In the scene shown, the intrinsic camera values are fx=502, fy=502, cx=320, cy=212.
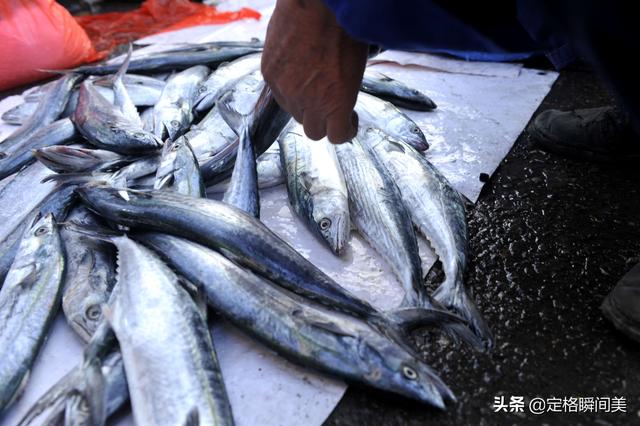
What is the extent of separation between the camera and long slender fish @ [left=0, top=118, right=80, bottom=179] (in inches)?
121

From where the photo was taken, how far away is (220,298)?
1.88 metres

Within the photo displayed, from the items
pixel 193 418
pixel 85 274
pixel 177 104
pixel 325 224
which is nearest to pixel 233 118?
pixel 177 104

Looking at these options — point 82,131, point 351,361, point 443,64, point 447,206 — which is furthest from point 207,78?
point 351,361

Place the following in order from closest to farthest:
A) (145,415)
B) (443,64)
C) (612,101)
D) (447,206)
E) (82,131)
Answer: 1. (145,415)
2. (447,206)
3. (82,131)
4. (612,101)
5. (443,64)

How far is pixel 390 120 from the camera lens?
10.3 ft

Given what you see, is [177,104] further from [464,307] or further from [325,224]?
[464,307]

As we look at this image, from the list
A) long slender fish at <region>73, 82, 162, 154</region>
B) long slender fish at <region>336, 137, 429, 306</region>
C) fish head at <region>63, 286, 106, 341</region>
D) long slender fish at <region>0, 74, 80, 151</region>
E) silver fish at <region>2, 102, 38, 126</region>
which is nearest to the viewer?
fish head at <region>63, 286, 106, 341</region>

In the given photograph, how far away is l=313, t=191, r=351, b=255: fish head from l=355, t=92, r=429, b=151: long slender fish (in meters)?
0.78

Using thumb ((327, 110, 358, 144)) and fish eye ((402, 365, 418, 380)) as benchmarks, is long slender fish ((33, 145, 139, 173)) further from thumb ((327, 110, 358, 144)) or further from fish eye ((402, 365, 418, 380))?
fish eye ((402, 365, 418, 380))

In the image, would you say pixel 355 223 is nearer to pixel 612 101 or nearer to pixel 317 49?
pixel 317 49

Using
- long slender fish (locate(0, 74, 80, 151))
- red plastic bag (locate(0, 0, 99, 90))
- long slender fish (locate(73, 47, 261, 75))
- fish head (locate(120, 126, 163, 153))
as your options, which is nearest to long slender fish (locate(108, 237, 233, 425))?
fish head (locate(120, 126, 163, 153))

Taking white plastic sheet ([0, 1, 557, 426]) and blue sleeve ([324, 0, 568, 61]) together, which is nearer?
blue sleeve ([324, 0, 568, 61])

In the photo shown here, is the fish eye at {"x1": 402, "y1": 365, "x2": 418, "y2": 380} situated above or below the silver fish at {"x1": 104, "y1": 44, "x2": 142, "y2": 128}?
below

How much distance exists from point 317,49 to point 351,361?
0.99 metres
